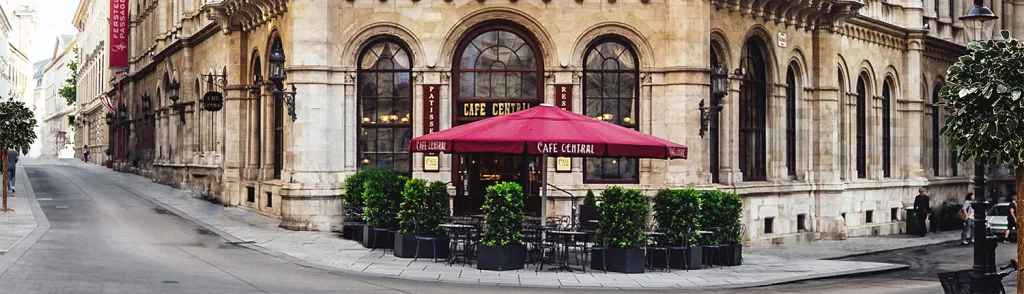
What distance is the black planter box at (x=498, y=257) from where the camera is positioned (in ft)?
57.0

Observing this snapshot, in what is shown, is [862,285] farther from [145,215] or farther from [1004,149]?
[145,215]

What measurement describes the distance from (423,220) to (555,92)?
5.55 m

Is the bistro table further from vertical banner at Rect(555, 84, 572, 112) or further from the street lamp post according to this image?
the street lamp post

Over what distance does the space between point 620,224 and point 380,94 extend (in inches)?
323

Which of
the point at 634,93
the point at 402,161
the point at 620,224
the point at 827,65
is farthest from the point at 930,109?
the point at 620,224

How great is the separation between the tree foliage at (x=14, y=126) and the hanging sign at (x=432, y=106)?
428 inches

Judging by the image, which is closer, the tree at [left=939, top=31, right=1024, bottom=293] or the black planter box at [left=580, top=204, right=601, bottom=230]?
the tree at [left=939, top=31, right=1024, bottom=293]

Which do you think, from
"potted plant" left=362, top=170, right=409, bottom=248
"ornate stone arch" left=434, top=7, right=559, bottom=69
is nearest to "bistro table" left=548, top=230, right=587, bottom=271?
"potted plant" left=362, top=170, right=409, bottom=248

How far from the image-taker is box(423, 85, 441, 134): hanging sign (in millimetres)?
23438

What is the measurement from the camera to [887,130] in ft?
113

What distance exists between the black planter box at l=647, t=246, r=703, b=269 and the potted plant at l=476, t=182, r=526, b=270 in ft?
7.48

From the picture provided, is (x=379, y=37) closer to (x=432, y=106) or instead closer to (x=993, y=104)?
(x=432, y=106)

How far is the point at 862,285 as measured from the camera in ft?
57.9

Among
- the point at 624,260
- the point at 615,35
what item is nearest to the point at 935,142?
the point at 615,35
